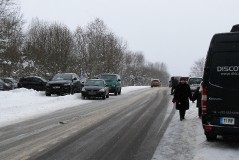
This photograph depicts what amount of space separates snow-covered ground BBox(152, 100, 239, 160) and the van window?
1.48 meters

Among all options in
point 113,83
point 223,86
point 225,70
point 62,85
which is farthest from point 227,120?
point 113,83

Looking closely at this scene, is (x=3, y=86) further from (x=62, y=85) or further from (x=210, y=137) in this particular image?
(x=210, y=137)

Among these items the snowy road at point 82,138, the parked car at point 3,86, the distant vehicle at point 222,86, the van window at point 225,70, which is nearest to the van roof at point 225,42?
the distant vehicle at point 222,86

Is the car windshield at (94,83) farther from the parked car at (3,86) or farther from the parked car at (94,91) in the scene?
the parked car at (3,86)

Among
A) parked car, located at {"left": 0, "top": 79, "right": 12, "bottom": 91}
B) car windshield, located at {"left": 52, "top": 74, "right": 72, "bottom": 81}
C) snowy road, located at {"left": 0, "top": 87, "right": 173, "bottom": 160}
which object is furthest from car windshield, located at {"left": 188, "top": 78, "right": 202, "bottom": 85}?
parked car, located at {"left": 0, "top": 79, "right": 12, "bottom": 91}

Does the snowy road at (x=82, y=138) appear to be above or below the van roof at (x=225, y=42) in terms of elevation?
below

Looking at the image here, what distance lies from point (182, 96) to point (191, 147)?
6543 millimetres

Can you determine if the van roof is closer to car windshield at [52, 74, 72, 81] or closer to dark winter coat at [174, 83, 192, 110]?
dark winter coat at [174, 83, 192, 110]

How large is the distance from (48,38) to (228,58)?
182 ft

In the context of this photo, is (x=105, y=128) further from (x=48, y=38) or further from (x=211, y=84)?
(x=48, y=38)

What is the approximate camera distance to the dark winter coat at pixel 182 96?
15.9 metres

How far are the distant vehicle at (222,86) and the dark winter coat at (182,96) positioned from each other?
6023 mm

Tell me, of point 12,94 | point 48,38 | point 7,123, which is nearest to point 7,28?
point 12,94

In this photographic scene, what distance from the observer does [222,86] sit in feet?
31.4
